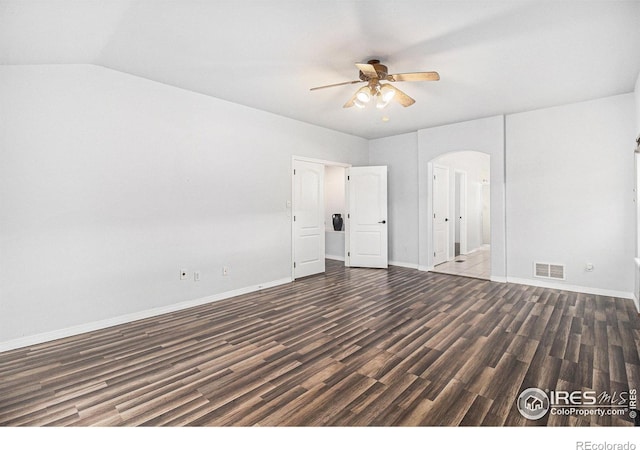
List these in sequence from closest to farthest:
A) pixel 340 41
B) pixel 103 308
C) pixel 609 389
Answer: pixel 609 389, pixel 340 41, pixel 103 308

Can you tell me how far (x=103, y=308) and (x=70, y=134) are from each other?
6.09ft

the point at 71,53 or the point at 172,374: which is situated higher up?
the point at 71,53

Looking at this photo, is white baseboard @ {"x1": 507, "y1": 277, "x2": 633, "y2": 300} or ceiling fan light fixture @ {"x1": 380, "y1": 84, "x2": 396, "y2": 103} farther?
white baseboard @ {"x1": 507, "y1": 277, "x2": 633, "y2": 300}

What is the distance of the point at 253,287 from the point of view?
15.9 feet

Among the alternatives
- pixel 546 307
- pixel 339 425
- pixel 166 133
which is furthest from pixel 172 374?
pixel 546 307

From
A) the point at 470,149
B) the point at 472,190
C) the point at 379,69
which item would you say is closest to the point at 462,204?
the point at 472,190

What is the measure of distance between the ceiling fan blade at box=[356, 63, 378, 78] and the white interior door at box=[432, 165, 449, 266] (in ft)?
12.7

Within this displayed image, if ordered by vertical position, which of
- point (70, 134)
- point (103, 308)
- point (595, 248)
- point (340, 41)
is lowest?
point (103, 308)

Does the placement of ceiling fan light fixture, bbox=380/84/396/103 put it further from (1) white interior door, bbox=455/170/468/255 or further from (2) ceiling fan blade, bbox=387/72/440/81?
(1) white interior door, bbox=455/170/468/255

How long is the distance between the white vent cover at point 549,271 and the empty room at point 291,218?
35mm

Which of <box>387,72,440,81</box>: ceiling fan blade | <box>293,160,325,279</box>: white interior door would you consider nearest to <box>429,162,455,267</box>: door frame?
<box>293,160,325,279</box>: white interior door

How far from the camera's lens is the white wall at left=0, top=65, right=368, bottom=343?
9.78 ft

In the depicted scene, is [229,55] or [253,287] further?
[253,287]
